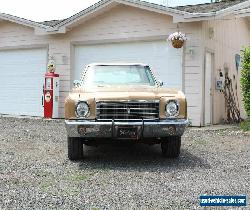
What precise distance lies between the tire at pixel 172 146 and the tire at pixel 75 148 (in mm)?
1395

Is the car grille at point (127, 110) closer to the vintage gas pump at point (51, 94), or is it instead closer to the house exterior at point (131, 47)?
the house exterior at point (131, 47)

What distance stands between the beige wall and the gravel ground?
4.52 meters

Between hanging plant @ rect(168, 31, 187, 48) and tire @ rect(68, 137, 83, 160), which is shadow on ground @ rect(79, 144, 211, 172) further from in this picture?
hanging plant @ rect(168, 31, 187, 48)

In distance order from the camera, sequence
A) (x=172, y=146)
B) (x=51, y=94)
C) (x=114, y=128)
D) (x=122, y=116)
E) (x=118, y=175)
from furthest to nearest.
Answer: (x=51, y=94)
(x=172, y=146)
(x=122, y=116)
(x=114, y=128)
(x=118, y=175)

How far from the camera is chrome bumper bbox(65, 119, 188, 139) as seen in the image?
6.09 meters

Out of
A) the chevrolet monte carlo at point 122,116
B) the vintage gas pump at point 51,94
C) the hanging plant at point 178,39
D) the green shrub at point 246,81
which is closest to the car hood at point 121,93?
the chevrolet monte carlo at point 122,116

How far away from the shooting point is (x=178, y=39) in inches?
467

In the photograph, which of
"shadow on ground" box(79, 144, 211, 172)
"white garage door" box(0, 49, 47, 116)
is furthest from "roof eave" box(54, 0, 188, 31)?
"shadow on ground" box(79, 144, 211, 172)

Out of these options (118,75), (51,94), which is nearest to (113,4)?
(51,94)

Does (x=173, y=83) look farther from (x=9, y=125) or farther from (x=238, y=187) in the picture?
(x=238, y=187)

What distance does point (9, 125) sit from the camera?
39.6ft

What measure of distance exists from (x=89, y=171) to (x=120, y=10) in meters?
8.57

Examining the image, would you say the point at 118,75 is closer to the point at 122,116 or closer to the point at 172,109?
the point at 122,116

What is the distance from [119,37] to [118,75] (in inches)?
237
